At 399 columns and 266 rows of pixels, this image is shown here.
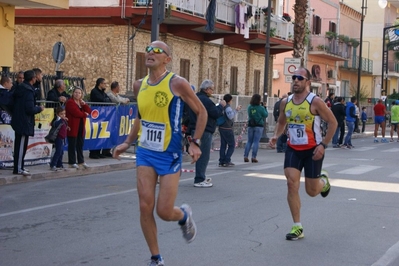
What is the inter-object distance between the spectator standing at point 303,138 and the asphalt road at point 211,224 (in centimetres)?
57

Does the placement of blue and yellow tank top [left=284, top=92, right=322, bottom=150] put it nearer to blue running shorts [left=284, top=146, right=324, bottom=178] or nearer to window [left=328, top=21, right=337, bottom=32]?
blue running shorts [left=284, top=146, right=324, bottom=178]

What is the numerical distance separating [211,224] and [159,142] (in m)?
2.96

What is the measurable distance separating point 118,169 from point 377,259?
989cm

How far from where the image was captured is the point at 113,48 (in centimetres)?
2650

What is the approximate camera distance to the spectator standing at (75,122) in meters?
15.3

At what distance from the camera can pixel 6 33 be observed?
72.0 ft

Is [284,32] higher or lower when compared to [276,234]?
higher

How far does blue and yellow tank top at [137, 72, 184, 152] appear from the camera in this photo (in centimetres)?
661

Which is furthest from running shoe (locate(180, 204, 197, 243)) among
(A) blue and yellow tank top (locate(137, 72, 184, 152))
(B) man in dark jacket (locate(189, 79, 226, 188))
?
(B) man in dark jacket (locate(189, 79, 226, 188))

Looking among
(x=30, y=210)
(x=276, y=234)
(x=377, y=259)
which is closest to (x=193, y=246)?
(x=276, y=234)

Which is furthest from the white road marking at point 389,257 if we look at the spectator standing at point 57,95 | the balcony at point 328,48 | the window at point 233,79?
the balcony at point 328,48

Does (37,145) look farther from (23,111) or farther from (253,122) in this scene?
(253,122)

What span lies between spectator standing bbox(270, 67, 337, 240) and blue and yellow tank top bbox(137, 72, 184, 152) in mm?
2263

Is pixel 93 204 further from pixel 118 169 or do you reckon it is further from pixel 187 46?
pixel 187 46
